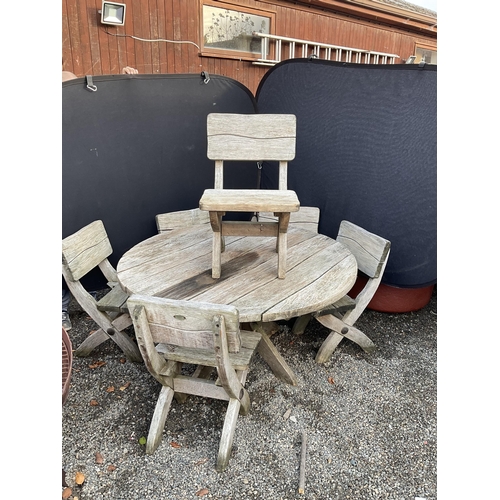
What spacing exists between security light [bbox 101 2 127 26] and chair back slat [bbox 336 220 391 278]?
4.14 metres

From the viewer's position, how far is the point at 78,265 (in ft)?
7.41

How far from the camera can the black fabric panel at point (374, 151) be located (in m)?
2.67

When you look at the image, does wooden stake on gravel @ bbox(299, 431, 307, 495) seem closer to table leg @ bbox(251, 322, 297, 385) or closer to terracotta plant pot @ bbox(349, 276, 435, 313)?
table leg @ bbox(251, 322, 297, 385)

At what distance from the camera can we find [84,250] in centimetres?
235

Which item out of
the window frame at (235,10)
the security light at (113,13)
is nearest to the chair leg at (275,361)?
the security light at (113,13)

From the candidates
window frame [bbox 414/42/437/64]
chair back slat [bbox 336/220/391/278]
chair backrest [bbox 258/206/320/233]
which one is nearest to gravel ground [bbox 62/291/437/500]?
chair back slat [bbox 336/220/391/278]

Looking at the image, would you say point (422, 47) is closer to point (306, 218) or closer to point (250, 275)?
point (306, 218)

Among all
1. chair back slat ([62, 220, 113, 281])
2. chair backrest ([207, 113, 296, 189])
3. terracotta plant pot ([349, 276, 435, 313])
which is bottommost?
terracotta plant pot ([349, 276, 435, 313])

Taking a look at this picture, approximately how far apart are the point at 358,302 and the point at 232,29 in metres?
5.32

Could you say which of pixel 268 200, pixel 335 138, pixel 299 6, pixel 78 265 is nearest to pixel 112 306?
pixel 78 265

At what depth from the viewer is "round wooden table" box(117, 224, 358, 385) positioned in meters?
1.74

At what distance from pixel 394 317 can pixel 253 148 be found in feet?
6.21

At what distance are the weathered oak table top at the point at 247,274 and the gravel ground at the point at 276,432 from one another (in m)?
0.74

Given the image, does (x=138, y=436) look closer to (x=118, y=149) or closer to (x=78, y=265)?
(x=78, y=265)
